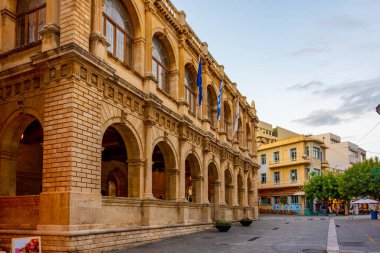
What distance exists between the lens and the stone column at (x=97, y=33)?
621 inches

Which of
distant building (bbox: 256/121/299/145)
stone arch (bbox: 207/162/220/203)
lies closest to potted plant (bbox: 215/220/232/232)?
stone arch (bbox: 207/162/220/203)

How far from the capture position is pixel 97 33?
52.0 feet

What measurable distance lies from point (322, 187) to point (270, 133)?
107ft

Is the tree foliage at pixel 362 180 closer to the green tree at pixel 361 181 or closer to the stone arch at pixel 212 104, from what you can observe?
the green tree at pixel 361 181

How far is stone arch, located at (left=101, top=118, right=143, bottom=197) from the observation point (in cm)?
1839

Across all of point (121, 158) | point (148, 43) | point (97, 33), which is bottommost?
point (121, 158)

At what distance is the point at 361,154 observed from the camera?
306 ft

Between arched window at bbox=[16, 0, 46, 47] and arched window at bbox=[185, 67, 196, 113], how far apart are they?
1166cm

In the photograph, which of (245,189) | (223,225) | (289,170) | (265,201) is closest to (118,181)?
(223,225)

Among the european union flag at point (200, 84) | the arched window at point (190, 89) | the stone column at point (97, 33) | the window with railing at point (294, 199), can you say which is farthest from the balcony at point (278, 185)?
the stone column at point (97, 33)

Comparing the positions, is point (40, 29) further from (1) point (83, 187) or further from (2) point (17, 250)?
(2) point (17, 250)

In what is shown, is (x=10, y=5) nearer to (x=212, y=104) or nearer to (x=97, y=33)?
(x=97, y=33)

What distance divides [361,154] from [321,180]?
3945cm

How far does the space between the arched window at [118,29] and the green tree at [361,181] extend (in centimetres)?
3614
